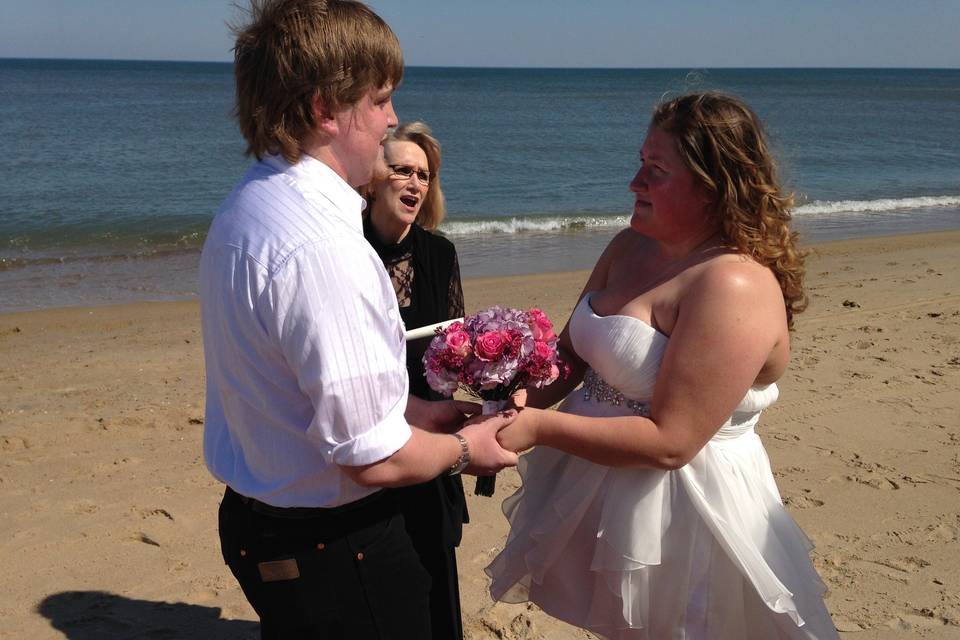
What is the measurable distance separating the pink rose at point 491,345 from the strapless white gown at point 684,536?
442 mm

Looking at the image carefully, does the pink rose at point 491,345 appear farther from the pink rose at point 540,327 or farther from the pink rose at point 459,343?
the pink rose at point 540,327

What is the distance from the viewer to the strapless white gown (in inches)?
121

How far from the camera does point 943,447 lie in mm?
6336

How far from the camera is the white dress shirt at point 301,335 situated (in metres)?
2.09

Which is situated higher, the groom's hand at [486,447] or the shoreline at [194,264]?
the groom's hand at [486,447]

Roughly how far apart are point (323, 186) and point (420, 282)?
6.25ft

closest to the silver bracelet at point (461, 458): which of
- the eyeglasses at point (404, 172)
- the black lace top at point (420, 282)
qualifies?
the black lace top at point (420, 282)

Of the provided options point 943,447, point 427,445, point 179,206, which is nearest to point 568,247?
point 179,206

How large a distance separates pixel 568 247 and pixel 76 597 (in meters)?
12.3

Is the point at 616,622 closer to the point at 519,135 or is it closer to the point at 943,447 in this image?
the point at 943,447

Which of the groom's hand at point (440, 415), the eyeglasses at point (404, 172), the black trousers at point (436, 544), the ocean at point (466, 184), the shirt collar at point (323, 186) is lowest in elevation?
the ocean at point (466, 184)

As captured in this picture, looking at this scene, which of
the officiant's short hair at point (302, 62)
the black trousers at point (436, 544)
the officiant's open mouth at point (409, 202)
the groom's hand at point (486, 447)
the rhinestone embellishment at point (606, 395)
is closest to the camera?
the officiant's short hair at point (302, 62)

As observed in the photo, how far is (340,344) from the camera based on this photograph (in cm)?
209

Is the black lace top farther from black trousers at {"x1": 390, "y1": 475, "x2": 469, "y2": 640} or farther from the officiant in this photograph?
black trousers at {"x1": 390, "y1": 475, "x2": 469, "y2": 640}
